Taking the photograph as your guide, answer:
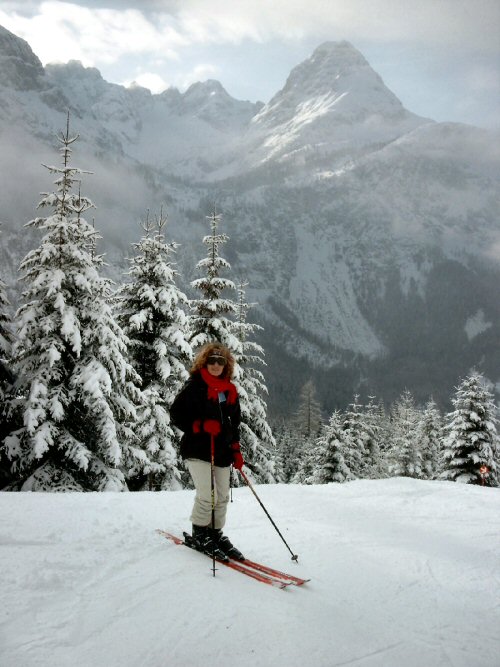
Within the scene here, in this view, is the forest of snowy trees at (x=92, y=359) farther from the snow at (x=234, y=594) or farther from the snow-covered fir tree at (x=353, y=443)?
the snow-covered fir tree at (x=353, y=443)

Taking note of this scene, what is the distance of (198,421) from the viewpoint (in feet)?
16.7

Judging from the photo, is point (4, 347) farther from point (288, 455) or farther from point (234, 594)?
point (288, 455)

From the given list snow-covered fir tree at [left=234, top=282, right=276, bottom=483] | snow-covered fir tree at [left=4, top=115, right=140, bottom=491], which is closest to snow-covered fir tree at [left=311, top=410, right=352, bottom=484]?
snow-covered fir tree at [left=234, top=282, right=276, bottom=483]

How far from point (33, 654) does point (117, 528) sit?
2898 mm

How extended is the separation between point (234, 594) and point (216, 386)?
2.12 meters

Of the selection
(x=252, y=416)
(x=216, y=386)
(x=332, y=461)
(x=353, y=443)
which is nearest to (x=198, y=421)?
(x=216, y=386)

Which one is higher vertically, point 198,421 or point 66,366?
point 66,366

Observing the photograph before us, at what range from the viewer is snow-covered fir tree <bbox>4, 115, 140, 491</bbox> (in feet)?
40.5

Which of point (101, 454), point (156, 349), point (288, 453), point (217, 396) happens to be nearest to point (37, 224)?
point (156, 349)

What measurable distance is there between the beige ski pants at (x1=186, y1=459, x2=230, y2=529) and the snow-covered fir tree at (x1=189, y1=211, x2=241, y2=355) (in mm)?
13566

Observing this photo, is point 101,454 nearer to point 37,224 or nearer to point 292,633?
point 37,224

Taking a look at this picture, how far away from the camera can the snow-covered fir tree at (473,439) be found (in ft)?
83.6

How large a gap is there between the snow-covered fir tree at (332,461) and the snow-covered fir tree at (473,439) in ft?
21.8

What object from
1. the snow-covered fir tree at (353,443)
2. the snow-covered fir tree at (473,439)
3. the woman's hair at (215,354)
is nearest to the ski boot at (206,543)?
the woman's hair at (215,354)
